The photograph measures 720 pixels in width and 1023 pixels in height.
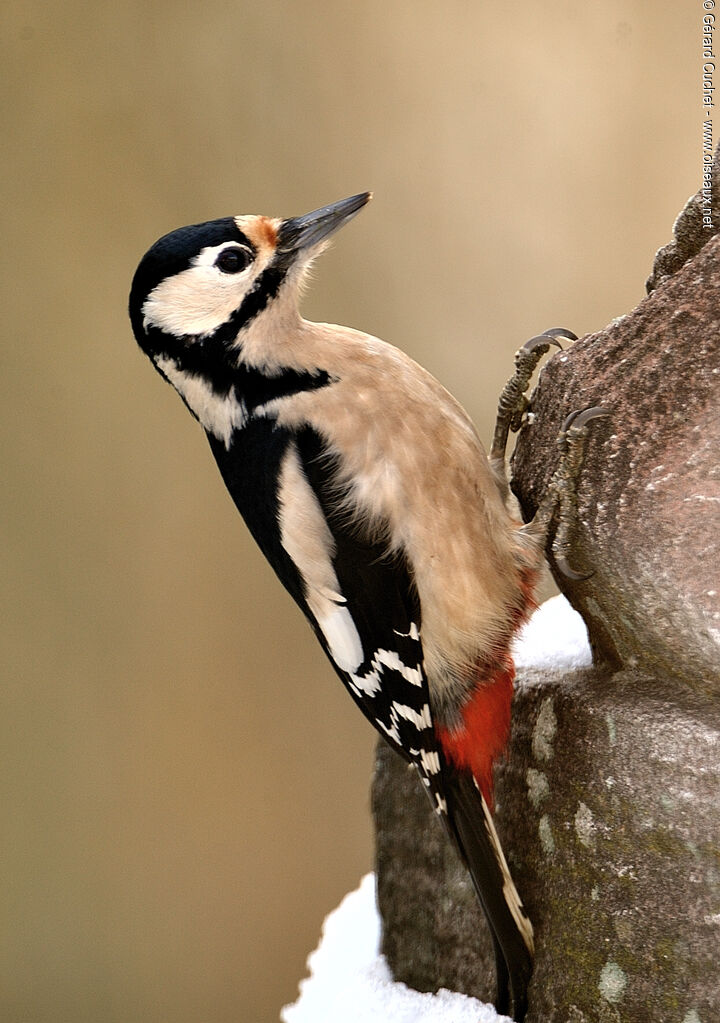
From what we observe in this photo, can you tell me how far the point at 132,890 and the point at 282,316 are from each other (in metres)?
2.18

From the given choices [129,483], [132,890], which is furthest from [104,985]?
[129,483]

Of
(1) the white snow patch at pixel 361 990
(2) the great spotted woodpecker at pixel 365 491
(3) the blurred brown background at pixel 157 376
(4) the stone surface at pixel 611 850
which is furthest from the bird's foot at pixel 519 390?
(3) the blurred brown background at pixel 157 376

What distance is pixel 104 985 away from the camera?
2.93 metres

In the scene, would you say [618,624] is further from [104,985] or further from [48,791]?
[104,985]

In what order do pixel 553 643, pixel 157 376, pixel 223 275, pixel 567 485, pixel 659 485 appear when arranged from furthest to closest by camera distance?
1. pixel 157 376
2. pixel 553 643
3. pixel 223 275
4. pixel 567 485
5. pixel 659 485

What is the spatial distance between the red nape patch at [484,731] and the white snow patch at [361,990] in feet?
0.79

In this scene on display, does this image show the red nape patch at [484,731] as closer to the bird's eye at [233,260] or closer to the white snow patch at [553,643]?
the white snow patch at [553,643]

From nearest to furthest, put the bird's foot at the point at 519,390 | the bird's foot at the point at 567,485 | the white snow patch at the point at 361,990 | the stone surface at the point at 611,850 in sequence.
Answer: the stone surface at the point at 611,850, the bird's foot at the point at 567,485, the white snow patch at the point at 361,990, the bird's foot at the point at 519,390

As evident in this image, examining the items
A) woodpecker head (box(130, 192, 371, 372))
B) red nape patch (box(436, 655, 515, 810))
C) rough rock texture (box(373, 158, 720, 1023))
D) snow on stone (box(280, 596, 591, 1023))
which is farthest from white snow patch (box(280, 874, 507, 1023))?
woodpecker head (box(130, 192, 371, 372))

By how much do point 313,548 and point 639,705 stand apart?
0.43 metres

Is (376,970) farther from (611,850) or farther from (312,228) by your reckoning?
(312,228)

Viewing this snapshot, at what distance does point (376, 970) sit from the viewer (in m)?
1.47

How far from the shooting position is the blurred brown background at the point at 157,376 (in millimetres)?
2611

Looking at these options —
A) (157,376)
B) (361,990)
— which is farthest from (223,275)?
(157,376)
